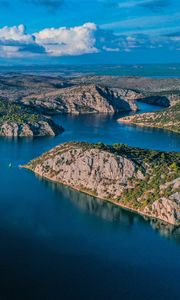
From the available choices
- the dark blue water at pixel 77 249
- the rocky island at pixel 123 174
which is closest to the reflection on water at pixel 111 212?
the dark blue water at pixel 77 249

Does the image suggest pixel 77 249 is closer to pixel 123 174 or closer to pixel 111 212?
pixel 111 212

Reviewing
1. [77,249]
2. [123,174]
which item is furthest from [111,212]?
[77,249]

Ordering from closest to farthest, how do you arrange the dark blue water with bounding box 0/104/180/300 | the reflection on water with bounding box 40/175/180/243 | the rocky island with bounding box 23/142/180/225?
the dark blue water with bounding box 0/104/180/300, the reflection on water with bounding box 40/175/180/243, the rocky island with bounding box 23/142/180/225

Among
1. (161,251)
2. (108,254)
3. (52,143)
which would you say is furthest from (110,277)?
(52,143)

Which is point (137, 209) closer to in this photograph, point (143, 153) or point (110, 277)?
point (143, 153)

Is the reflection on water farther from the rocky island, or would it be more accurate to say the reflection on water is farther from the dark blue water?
the rocky island

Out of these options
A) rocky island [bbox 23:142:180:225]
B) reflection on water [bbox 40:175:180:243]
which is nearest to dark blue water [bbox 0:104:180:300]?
reflection on water [bbox 40:175:180:243]
